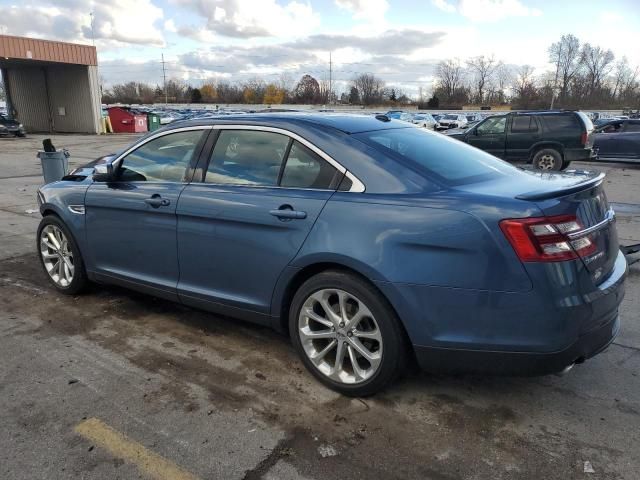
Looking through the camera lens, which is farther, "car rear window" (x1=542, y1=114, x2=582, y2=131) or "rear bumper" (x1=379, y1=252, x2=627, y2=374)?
→ "car rear window" (x1=542, y1=114, x2=582, y2=131)

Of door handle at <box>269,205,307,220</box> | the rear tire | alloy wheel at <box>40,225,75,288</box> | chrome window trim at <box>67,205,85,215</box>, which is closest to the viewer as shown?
door handle at <box>269,205,307,220</box>

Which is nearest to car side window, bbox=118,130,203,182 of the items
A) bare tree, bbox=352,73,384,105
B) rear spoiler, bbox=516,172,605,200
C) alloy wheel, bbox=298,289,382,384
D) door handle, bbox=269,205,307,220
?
door handle, bbox=269,205,307,220

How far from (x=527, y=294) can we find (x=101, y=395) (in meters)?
2.45

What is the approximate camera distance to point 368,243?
9.25 ft

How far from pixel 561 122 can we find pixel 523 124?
0.97 meters

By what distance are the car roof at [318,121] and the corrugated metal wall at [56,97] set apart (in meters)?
32.5

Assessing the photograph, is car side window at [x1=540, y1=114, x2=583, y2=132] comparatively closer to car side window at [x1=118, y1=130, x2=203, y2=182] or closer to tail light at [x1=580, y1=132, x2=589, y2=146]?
tail light at [x1=580, y1=132, x2=589, y2=146]

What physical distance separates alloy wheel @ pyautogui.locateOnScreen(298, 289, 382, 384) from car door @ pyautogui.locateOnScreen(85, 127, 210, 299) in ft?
3.94

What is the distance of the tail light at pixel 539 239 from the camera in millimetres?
2490

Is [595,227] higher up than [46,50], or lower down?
lower down

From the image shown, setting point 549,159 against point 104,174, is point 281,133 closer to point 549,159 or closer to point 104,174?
point 104,174

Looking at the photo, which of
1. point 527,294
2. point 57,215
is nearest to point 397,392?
point 527,294

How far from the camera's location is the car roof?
11.0ft

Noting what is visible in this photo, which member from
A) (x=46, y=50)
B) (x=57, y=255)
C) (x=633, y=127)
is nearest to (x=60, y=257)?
(x=57, y=255)
